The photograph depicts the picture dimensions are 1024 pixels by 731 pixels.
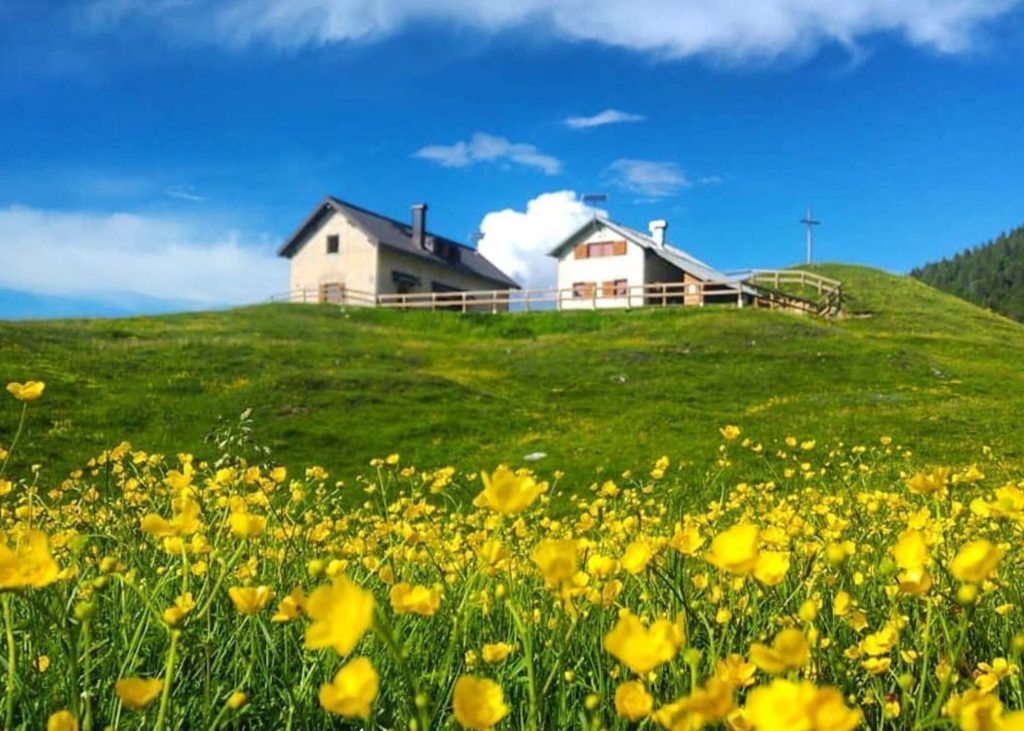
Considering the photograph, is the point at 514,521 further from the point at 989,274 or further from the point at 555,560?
the point at 989,274

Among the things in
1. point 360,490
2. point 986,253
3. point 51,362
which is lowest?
point 360,490

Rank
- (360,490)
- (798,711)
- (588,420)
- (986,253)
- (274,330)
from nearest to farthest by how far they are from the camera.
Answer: (798,711)
(360,490)
(588,420)
(274,330)
(986,253)

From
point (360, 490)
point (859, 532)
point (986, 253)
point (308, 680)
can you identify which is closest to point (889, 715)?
point (308, 680)

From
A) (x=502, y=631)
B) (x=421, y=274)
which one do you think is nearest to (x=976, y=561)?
(x=502, y=631)

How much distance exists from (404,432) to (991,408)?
42.2 ft

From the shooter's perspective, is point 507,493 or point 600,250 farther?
point 600,250

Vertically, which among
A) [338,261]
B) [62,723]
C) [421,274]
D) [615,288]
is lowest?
[62,723]

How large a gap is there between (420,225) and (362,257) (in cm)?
547

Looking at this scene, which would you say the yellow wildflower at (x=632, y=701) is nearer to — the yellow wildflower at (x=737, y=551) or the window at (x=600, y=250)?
the yellow wildflower at (x=737, y=551)

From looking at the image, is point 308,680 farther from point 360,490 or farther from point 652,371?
point 652,371

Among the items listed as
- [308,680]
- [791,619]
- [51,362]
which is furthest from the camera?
[51,362]

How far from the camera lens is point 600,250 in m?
48.5

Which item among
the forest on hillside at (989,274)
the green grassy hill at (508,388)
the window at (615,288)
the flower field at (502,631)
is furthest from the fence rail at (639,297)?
the forest on hillside at (989,274)

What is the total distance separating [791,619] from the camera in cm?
229
